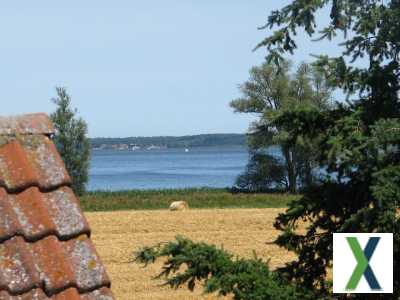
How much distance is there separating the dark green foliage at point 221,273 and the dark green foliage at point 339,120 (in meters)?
0.55

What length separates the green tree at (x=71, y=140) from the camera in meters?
56.8

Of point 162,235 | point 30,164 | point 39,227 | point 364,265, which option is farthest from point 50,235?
point 162,235

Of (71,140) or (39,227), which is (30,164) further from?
(71,140)

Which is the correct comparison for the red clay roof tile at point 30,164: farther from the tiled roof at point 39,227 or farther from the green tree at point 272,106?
the green tree at point 272,106

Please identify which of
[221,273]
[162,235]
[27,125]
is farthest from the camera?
[162,235]

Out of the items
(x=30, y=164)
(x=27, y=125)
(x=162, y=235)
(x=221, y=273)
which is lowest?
(x=162, y=235)

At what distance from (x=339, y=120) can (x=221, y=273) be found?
163 centimetres

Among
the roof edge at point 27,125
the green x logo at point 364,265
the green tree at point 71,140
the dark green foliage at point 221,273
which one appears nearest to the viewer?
the roof edge at point 27,125

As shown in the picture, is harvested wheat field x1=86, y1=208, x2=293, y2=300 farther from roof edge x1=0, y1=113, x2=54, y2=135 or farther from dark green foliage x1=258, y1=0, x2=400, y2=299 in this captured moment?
roof edge x1=0, y1=113, x2=54, y2=135

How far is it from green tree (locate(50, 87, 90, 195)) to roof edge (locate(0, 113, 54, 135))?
53.3 m

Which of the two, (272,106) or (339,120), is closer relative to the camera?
(339,120)

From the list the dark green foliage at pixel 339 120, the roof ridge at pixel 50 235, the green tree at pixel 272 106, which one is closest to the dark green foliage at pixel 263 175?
the green tree at pixel 272 106

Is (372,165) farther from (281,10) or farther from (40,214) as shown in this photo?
(40,214)

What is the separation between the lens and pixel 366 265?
6453mm
